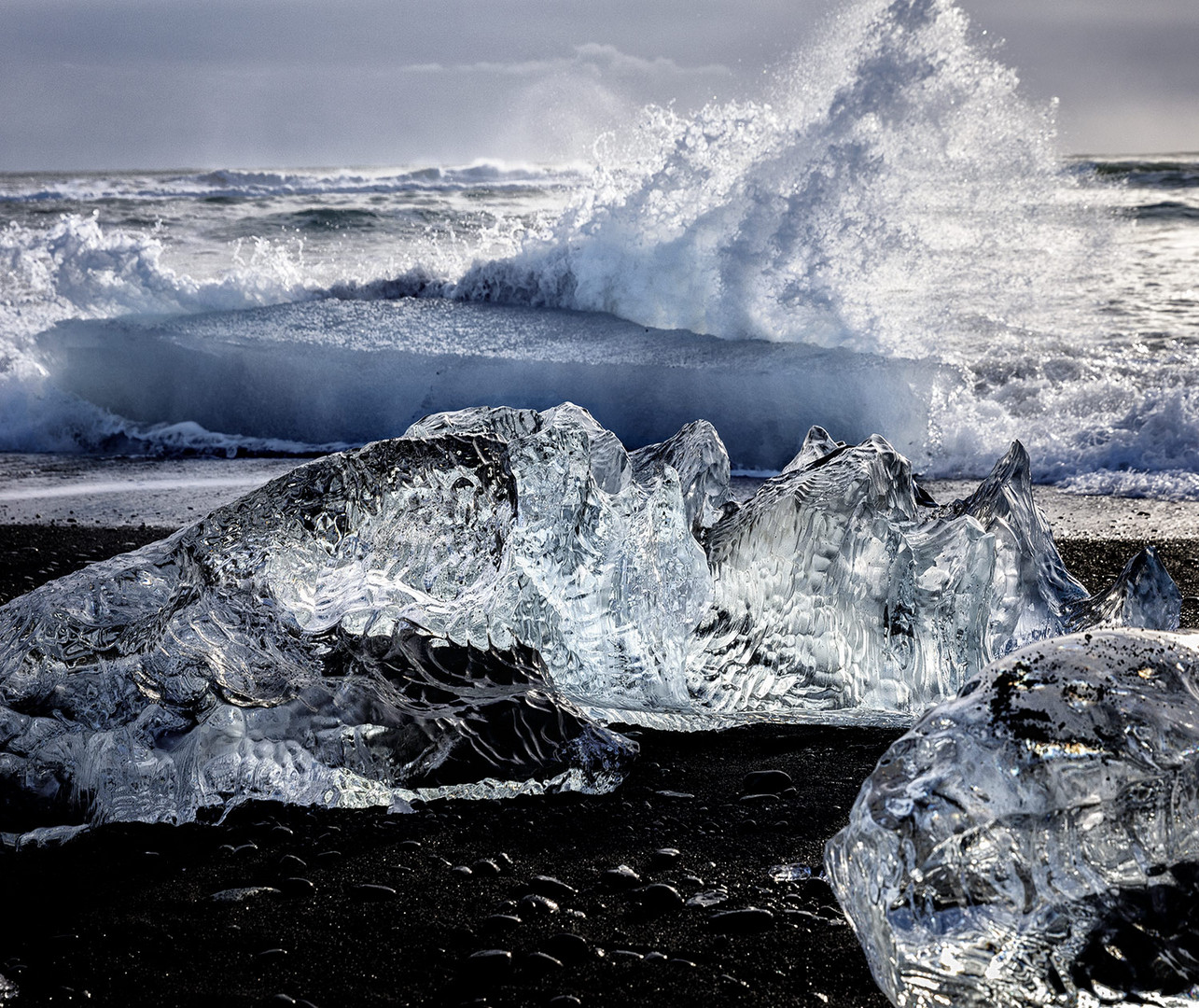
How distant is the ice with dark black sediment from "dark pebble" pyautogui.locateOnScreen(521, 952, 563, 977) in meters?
0.59

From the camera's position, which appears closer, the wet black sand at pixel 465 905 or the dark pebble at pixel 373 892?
the wet black sand at pixel 465 905

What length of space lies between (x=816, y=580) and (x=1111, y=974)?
1.40 metres

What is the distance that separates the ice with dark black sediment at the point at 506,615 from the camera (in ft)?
7.00

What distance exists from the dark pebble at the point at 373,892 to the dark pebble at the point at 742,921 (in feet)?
1.79

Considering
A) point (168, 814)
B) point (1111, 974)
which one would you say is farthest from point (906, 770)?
point (168, 814)

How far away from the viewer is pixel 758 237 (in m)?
8.05

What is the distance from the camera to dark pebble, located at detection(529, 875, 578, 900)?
5.76 ft

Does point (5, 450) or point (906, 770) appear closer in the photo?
point (906, 770)

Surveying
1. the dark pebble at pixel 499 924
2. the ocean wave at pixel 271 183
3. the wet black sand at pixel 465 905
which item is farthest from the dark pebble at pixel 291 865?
the ocean wave at pixel 271 183

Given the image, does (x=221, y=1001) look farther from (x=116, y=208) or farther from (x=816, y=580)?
(x=116, y=208)

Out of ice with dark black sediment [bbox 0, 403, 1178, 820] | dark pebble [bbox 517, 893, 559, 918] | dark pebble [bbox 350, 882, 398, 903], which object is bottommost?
dark pebble [bbox 350, 882, 398, 903]

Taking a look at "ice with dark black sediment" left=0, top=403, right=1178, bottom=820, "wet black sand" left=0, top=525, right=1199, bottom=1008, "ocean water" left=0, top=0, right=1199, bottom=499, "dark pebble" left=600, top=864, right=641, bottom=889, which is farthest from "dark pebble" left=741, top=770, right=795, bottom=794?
"ocean water" left=0, top=0, right=1199, bottom=499

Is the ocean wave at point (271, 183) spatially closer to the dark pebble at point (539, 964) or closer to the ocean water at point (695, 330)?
the ocean water at point (695, 330)

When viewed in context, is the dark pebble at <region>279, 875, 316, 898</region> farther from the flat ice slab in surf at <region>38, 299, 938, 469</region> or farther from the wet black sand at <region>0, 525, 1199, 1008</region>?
the flat ice slab in surf at <region>38, 299, 938, 469</region>
